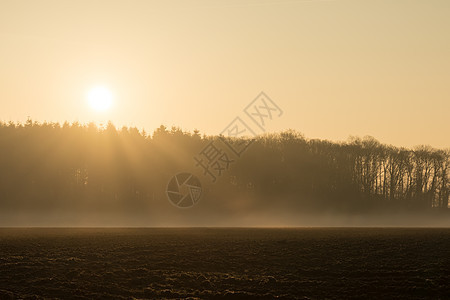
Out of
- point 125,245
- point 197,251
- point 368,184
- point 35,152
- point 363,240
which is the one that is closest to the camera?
point 197,251

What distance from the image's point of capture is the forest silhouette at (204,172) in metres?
84.8

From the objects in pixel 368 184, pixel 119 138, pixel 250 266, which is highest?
pixel 119 138

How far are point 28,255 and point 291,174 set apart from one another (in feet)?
256

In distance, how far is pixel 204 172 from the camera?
301ft

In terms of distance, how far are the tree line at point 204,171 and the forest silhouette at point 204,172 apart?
18cm

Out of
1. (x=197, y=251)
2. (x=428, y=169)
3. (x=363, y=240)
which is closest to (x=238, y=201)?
(x=428, y=169)

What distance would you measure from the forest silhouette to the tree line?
181 mm

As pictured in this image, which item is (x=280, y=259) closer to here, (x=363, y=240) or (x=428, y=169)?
(x=363, y=240)

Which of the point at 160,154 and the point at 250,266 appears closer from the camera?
the point at 250,266

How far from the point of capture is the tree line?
85062 millimetres

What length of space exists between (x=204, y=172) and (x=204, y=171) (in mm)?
298

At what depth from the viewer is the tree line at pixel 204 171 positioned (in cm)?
8506

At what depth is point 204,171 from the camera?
302ft

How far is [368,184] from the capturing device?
109m
